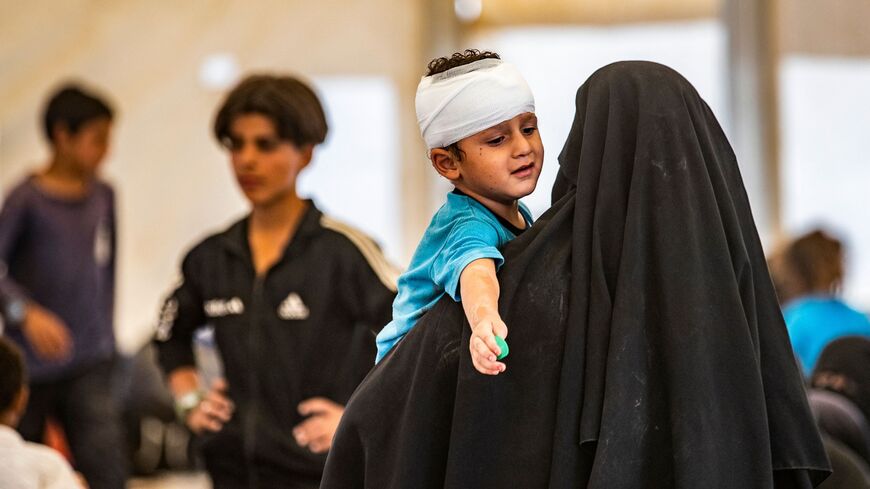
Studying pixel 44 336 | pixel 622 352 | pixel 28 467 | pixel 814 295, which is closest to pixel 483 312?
pixel 622 352

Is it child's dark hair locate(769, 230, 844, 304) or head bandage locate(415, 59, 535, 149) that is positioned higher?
head bandage locate(415, 59, 535, 149)

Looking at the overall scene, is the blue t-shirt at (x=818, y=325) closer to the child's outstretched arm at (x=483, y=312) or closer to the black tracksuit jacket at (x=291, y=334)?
the black tracksuit jacket at (x=291, y=334)

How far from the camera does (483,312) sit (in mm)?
1858

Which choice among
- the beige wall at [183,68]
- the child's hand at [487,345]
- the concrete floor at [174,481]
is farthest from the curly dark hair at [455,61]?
the beige wall at [183,68]

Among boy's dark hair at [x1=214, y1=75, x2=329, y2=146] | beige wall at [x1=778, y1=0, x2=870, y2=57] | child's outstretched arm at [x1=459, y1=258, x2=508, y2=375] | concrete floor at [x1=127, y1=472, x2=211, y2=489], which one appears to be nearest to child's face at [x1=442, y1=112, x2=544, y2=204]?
child's outstretched arm at [x1=459, y1=258, x2=508, y2=375]

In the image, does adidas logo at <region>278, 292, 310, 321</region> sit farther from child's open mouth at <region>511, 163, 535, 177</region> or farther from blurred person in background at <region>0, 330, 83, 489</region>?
child's open mouth at <region>511, 163, 535, 177</region>

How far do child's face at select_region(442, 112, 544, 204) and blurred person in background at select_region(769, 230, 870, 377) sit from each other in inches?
124

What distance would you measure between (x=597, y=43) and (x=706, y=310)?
7.28 m

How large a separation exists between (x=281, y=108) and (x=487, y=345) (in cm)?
178

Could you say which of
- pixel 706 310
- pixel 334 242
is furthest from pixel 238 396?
pixel 706 310

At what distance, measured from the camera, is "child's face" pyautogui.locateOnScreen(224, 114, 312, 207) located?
3424 millimetres

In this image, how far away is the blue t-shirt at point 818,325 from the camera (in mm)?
5152

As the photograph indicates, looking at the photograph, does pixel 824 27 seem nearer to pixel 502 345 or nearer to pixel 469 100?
pixel 469 100

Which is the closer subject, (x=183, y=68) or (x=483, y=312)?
(x=483, y=312)
